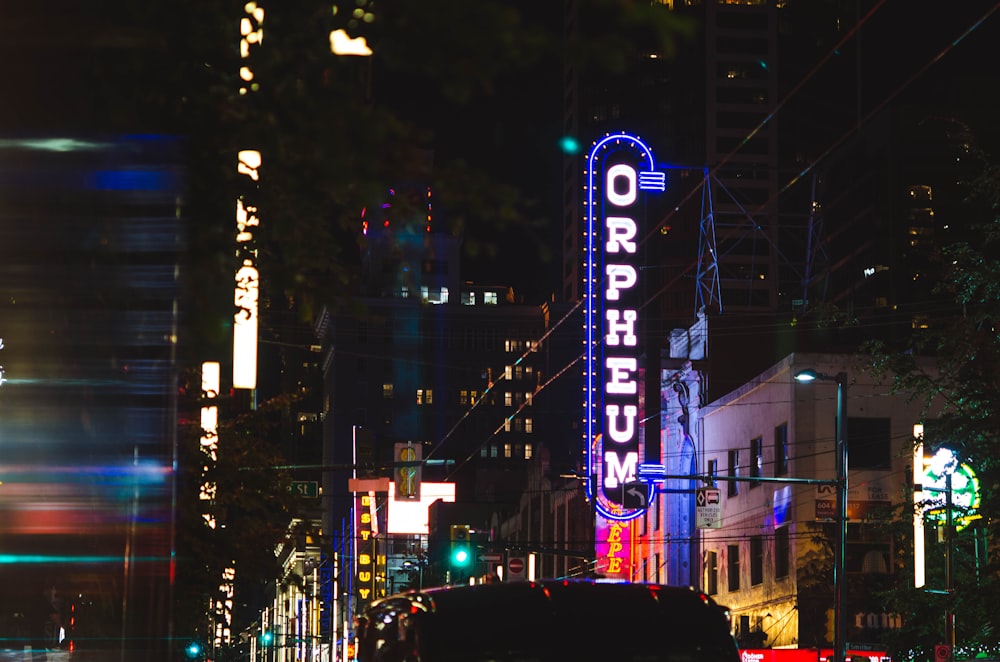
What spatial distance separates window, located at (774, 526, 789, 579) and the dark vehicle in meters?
35.6

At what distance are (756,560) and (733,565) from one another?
293 centimetres

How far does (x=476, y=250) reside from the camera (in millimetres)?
6793

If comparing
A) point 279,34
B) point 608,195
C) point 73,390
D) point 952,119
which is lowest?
point 73,390

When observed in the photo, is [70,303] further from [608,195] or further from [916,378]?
[608,195]

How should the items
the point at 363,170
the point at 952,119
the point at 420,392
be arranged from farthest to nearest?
the point at 420,392 → the point at 952,119 → the point at 363,170

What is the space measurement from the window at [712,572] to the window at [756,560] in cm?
391

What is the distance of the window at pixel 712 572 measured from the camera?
5369 centimetres

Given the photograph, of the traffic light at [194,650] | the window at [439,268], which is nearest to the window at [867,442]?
the traffic light at [194,650]

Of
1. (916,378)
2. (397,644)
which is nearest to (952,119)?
(916,378)

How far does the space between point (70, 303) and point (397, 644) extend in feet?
16.0

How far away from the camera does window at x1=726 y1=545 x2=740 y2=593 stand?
51.9 meters

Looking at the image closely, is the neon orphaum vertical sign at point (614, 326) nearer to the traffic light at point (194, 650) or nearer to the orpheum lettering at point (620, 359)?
the orpheum lettering at point (620, 359)

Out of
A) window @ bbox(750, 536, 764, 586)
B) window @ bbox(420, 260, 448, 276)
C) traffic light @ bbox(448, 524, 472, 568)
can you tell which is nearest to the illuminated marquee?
traffic light @ bbox(448, 524, 472, 568)

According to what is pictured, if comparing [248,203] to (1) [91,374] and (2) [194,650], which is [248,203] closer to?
(1) [91,374]
